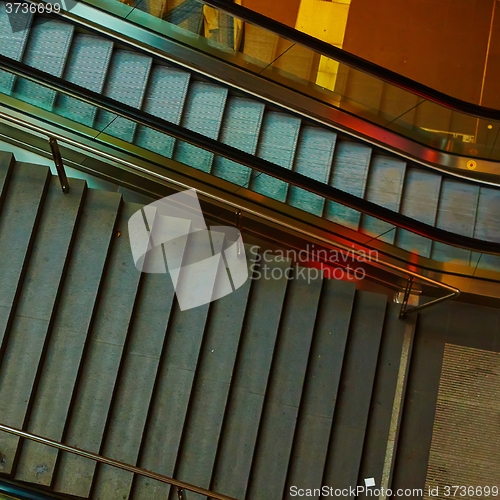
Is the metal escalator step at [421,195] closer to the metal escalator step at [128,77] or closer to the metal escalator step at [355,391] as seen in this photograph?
the metal escalator step at [355,391]

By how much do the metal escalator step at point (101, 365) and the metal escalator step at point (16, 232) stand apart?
42 centimetres

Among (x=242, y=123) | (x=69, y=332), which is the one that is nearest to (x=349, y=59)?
(x=242, y=123)

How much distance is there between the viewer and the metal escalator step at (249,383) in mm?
3934

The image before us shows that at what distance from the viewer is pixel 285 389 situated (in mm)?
4113

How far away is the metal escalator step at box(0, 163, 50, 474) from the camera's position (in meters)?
3.66

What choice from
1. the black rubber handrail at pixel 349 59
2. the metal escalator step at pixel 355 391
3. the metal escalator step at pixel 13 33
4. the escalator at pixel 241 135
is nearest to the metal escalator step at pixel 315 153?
the escalator at pixel 241 135

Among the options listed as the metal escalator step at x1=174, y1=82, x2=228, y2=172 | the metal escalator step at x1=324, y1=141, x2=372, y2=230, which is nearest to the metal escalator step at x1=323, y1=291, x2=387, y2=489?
the metal escalator step at x1=324, y1=141, x2=372, y2=230

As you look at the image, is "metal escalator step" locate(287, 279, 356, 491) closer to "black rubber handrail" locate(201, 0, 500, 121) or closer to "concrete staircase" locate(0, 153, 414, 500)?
"concrete staircase" locate(0, 153, 414, 500)

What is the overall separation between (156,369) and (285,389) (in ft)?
3.30

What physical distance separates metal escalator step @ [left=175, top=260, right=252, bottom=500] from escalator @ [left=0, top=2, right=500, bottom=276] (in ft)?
3.12

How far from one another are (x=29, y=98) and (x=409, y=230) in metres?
2.99

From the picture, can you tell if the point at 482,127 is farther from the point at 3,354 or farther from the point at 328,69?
the point at 3,354

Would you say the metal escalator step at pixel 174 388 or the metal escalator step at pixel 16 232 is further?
the metal escalator step at pixel 174 388

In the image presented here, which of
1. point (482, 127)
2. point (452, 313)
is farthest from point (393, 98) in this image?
point (452, 313)
